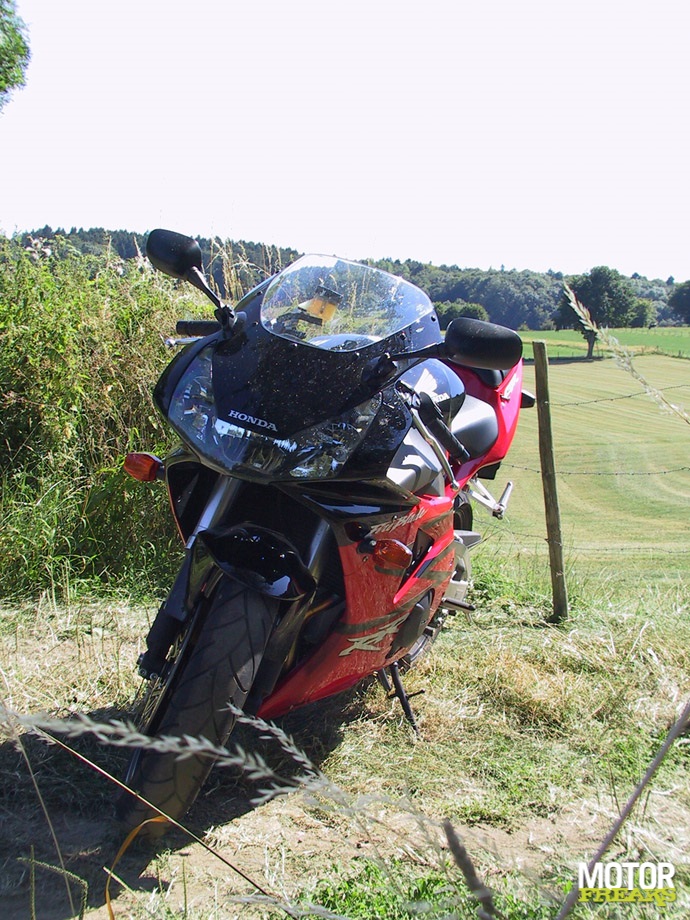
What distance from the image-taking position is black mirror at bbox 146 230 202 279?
282cm

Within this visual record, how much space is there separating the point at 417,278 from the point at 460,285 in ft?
3.47

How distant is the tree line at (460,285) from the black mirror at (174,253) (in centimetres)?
92

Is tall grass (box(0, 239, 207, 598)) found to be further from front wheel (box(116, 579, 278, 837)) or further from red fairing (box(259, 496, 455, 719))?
front wheel (box(116, 579, 278, 837))

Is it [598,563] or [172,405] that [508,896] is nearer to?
[172,405]

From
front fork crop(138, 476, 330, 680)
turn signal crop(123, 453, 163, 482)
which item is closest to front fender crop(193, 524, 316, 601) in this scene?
front fork crop(138, 476, 330, 680)

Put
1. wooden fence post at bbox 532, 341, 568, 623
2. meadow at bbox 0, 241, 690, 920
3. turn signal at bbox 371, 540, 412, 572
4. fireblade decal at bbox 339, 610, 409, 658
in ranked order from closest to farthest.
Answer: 1. meadow at bbox 0, 241, 690, 920
2. turn signal at bbox 371, 540, 412, 572
3. fireblade decal at bbox 339, 610, 409, 658
4. wooden fence post at bbox 532, 341, 568, 623

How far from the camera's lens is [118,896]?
2.27 metres

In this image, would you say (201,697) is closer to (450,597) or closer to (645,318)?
(450,597)

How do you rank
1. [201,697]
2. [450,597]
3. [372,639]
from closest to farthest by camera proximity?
1. [201,697]
2. [372,639]
3. [450,597]

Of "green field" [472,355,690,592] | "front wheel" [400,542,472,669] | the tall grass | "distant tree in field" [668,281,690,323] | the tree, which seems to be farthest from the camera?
the tree

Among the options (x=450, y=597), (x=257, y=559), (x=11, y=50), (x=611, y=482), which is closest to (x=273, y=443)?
(x=257, y=559)

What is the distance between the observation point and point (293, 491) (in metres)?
2.49

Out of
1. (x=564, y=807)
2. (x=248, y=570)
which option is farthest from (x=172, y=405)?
(x=564, y=807)

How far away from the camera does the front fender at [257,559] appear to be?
240 cm
